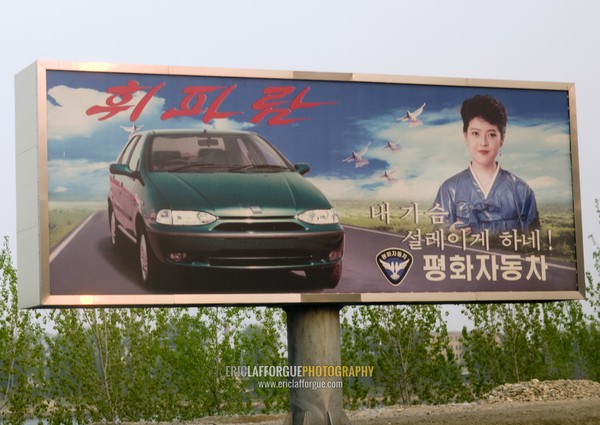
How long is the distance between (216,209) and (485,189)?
4.75 m

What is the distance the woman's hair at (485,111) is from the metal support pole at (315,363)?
13.1 feet

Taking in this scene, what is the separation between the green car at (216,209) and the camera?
15.9m

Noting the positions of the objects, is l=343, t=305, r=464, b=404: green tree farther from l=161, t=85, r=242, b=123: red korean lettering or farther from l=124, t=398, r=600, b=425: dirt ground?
l=161, t=85, r=242, b=123: red korean lettering

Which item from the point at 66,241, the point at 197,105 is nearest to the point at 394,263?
the point at 197,105

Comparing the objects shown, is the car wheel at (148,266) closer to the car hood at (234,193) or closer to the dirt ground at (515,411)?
the car hood at (234,193)

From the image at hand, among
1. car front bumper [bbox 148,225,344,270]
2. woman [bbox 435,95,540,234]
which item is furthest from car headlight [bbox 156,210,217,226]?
woman [bbox 435,95,540,234]

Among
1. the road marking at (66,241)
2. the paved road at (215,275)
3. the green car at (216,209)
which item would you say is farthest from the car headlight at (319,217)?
the road marking at (66,241)

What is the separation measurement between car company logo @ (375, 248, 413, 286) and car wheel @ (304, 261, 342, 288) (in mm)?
737

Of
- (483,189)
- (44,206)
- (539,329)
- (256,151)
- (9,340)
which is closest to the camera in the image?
(44,206)

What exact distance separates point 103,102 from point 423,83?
5271mm

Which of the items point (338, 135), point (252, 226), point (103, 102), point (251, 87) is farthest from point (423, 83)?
point (103, 102)

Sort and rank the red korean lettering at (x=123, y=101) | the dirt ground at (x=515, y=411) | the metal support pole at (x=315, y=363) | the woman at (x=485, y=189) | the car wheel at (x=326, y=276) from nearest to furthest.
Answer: the red korean lettering at (x=123, y=101)
the car wheel at (x=326, y=276)
the metal support pole at (x=315, y=363)
the dirt ground at (x=515, y=411)
the woman at (x=485, y=189)

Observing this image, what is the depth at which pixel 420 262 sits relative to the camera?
17.3 meters

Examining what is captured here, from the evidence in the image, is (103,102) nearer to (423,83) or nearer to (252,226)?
(252,226)
